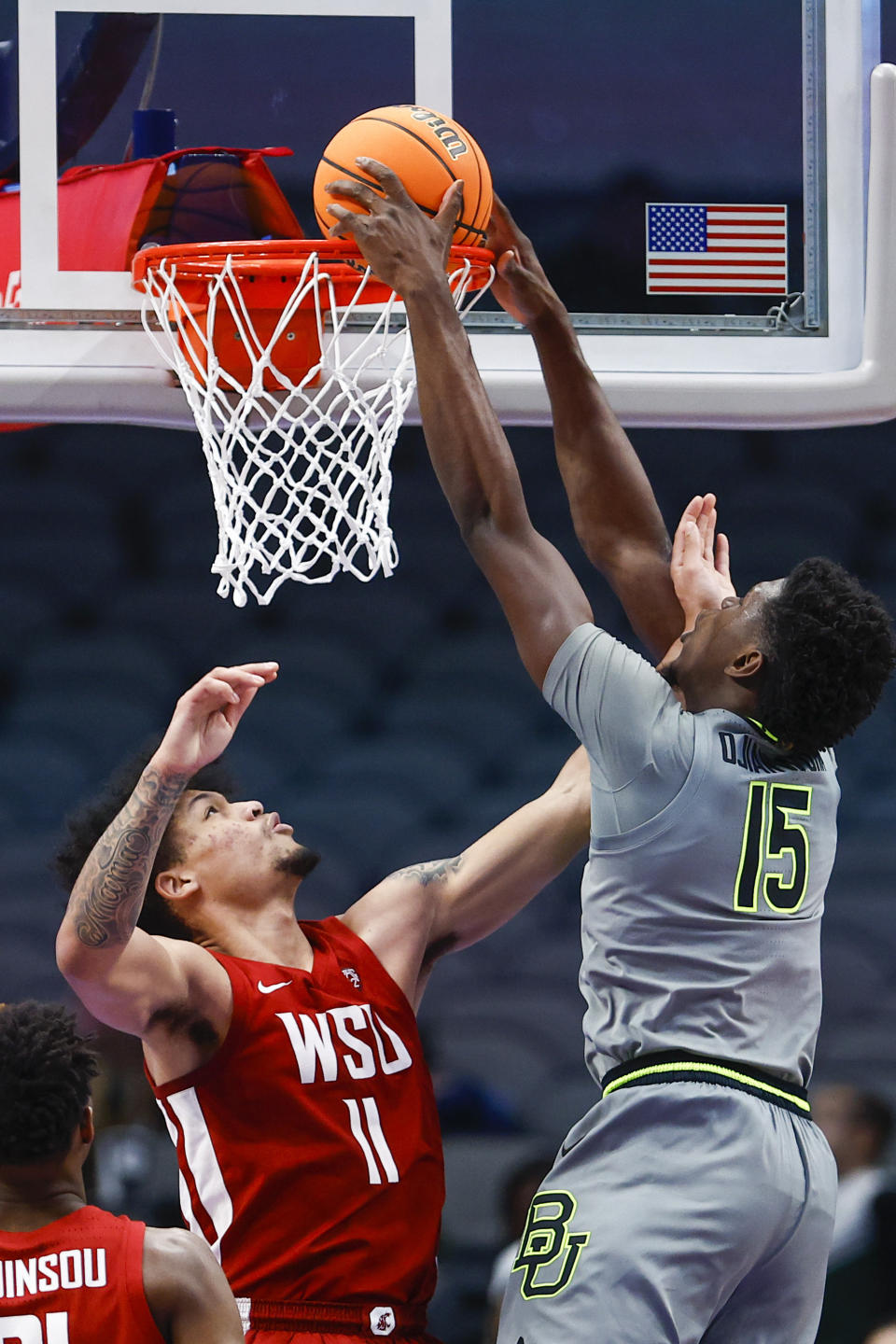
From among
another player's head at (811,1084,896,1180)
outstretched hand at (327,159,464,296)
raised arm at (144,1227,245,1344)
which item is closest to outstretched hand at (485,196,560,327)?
outstretched hand at (327,159,464,296)

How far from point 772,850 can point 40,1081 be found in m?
1.47

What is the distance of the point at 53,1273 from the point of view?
288 centimetres

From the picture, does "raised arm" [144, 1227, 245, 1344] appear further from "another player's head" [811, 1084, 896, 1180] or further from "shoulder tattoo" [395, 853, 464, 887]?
"another player's head" [811, 1084, 896, 1180]

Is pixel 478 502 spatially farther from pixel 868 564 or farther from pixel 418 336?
pixel 868 564

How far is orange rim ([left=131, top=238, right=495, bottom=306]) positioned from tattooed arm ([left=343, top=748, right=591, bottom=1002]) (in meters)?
1.23

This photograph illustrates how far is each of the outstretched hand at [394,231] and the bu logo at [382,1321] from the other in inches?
80.0

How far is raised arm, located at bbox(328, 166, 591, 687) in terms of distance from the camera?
280 centimetres

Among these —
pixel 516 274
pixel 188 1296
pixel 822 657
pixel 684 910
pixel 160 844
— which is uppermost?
pixel 516 274

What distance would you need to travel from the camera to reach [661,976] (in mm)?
2711

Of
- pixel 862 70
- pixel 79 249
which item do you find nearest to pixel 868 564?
pixel 862 70

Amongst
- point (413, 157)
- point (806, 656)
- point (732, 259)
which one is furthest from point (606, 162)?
point (806, 656)

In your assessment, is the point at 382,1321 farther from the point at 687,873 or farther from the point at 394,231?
the point at 394,231

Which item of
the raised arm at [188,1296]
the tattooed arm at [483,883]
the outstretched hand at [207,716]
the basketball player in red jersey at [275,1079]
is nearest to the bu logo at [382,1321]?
the basketball player in red jersey at [275,1079]

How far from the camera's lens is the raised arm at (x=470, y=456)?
280cm
